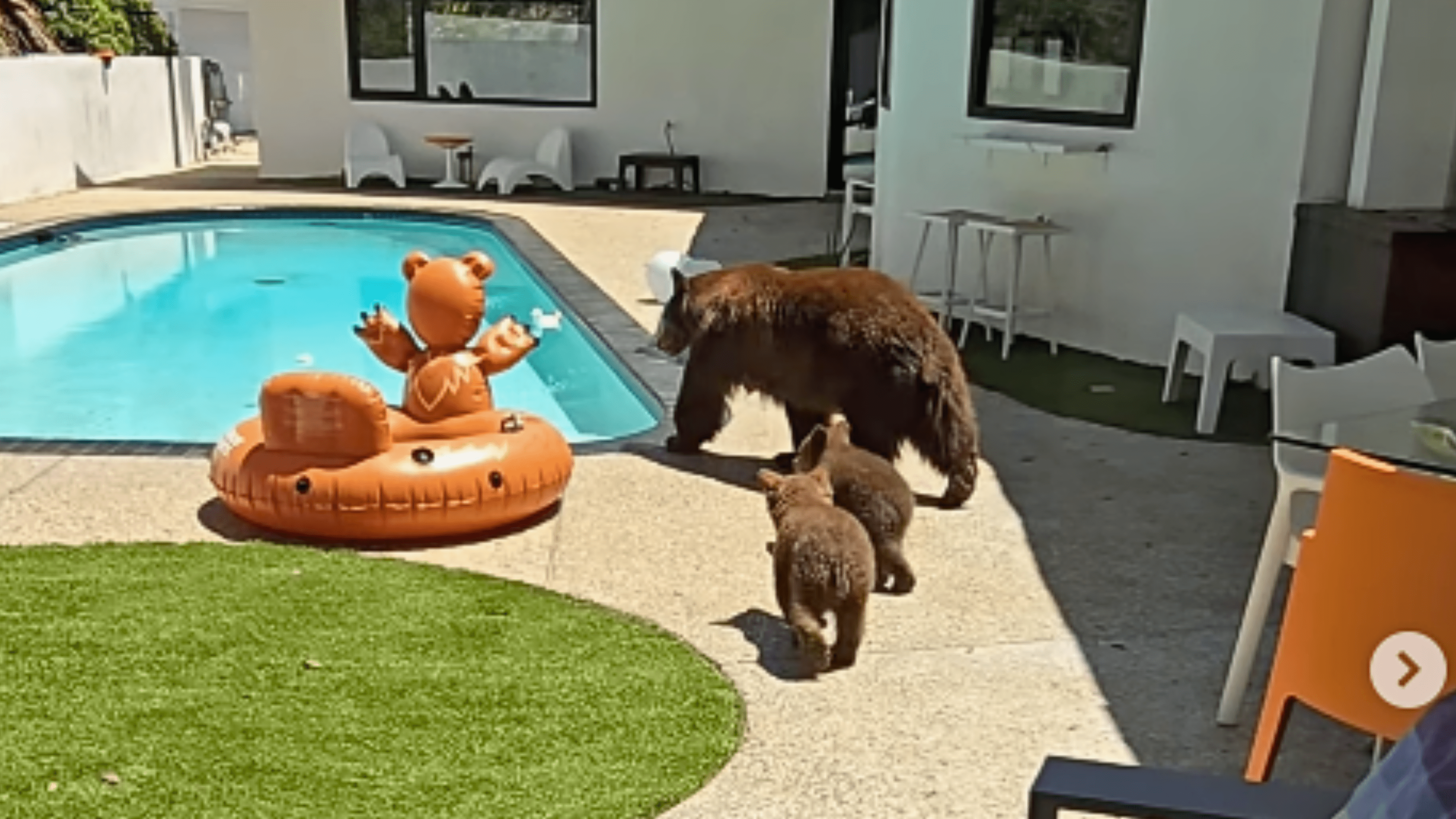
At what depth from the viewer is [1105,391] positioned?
7.04 metres

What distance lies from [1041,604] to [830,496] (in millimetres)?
811

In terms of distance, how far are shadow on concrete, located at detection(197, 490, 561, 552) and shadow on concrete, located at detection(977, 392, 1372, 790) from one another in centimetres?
184

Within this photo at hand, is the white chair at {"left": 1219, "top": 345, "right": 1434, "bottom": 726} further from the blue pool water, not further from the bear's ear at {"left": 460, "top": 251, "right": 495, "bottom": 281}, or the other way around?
Result: the blue pool water

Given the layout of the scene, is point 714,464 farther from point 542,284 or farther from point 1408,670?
point 542,284

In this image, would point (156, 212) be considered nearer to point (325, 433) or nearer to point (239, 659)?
point (325, 433)

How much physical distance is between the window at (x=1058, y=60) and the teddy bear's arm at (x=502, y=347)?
4.02 metres

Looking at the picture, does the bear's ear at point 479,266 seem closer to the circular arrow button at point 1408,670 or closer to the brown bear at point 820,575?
the brown bear at point 820,575

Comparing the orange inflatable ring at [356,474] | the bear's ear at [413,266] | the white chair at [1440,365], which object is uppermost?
the bear's ear at [413,266]

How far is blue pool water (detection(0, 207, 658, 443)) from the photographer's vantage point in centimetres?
778

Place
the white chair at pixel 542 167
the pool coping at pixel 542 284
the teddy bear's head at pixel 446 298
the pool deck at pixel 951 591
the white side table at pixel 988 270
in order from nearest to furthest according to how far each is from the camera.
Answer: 1. the pool deck at pixel 951 591
2. the teddy bear's head at pixel 446 298
3. the pool coping at pixel 542 284
4. the white side table at pixel 988 270
5. the white chair at pixel 542 167

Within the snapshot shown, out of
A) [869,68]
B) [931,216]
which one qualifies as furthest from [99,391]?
[869,68]

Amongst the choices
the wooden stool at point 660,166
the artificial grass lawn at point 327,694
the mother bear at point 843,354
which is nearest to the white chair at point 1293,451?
the artificial grass lawn at point 327,694

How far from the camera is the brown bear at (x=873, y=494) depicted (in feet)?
13.1

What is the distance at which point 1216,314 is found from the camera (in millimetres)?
6789
